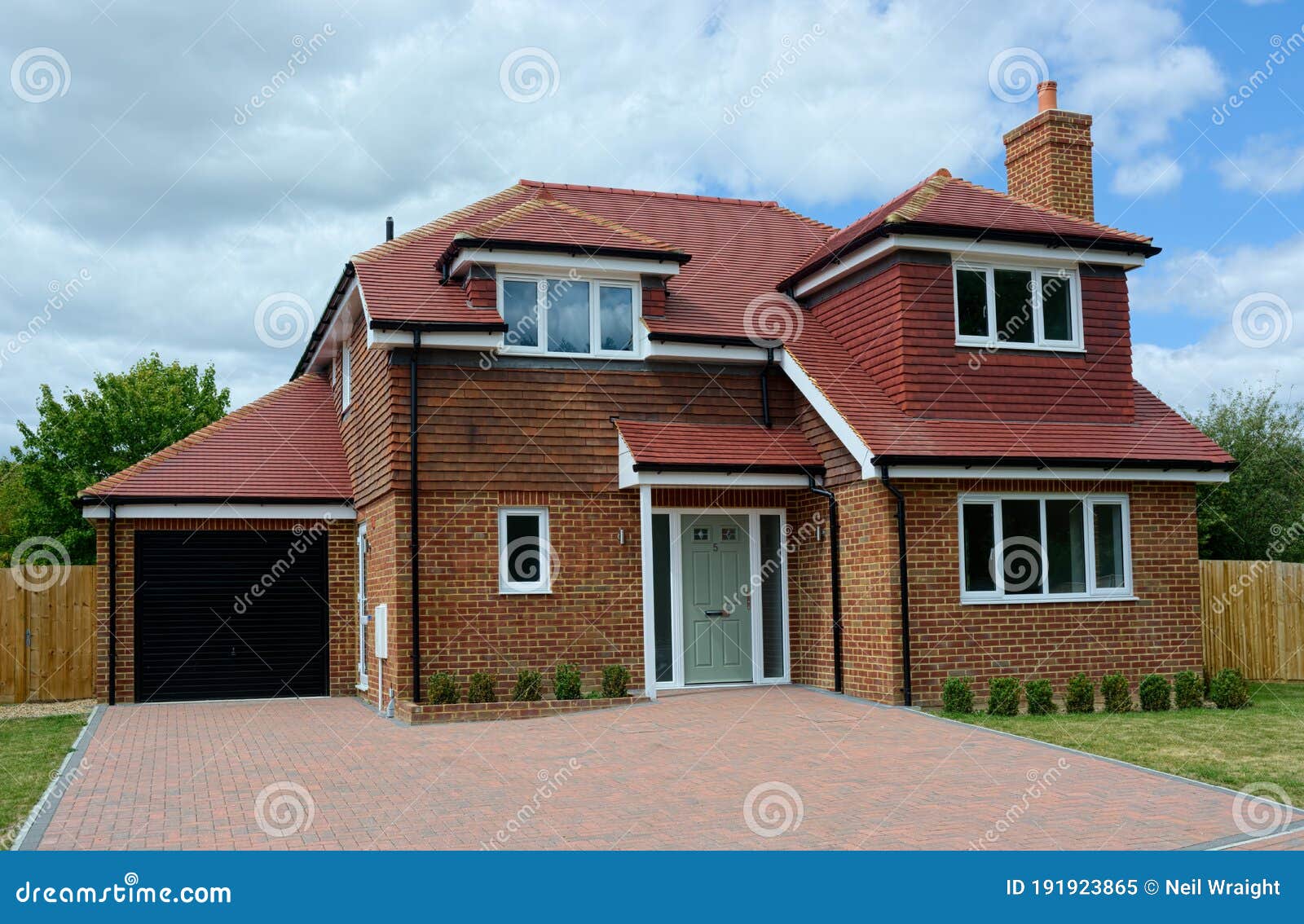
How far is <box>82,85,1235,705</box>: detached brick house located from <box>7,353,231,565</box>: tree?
85.8ft

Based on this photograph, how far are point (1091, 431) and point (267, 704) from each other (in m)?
11.7

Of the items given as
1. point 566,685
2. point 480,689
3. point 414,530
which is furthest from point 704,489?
point 480,689

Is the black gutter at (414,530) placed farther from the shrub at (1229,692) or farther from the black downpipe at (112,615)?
the shrub at (1229,692)

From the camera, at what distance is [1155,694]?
14016 millimetres

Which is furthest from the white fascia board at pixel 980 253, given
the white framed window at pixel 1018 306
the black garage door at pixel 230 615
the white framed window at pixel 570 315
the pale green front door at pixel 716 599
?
the black garage door at pixel 230 615

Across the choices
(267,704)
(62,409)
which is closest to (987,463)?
(267,704)

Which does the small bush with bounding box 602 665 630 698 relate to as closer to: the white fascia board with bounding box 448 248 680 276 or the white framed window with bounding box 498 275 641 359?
the white framed window with bounding box 498 275 641 359

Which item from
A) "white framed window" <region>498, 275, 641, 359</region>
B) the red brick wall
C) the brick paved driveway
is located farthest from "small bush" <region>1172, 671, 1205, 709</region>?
the red brick wall

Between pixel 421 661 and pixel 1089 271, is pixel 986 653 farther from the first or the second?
pixel 421 661

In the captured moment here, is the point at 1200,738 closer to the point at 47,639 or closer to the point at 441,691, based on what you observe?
the point at 441,691

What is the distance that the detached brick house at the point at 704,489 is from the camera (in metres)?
14.8

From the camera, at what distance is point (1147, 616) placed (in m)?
15.4

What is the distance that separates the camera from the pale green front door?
16141 millimetres

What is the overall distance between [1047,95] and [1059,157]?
965 millimetres
